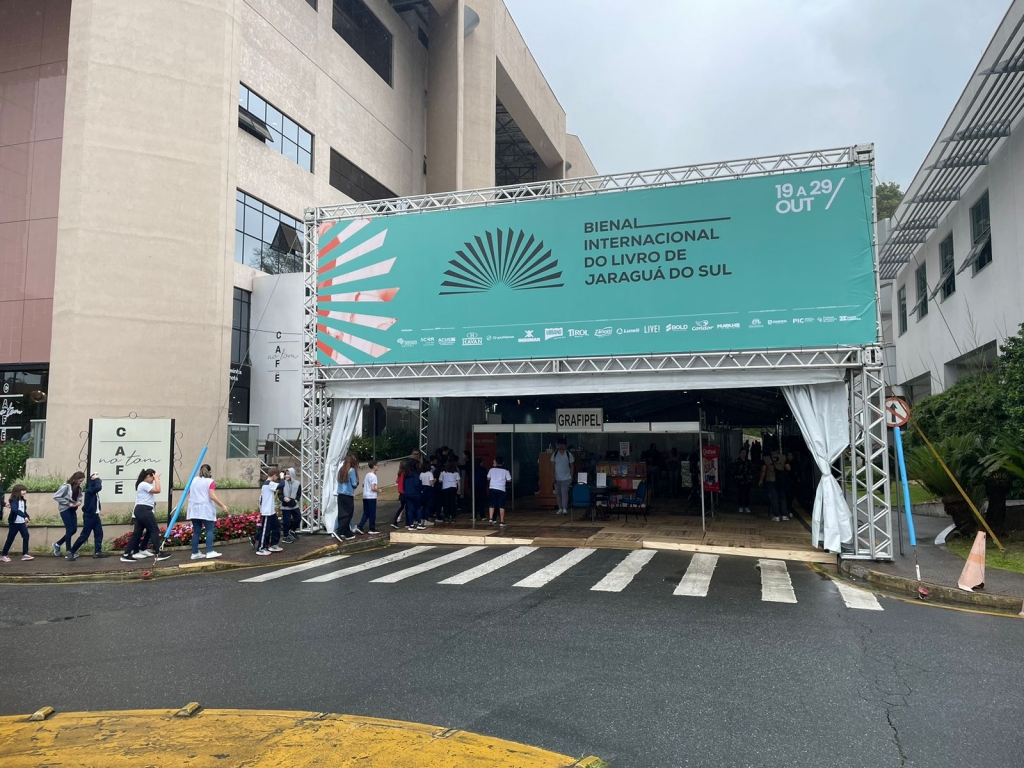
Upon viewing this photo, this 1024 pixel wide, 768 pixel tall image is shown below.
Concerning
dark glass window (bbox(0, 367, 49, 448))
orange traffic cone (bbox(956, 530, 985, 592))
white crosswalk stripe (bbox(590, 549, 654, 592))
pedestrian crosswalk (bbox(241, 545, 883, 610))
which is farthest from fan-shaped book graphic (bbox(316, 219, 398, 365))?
dark glass window (bbox(0, 367, 49, 448))

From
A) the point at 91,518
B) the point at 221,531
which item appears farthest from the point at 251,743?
the point at 221,531

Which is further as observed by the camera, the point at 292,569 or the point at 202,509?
the point at 202,509

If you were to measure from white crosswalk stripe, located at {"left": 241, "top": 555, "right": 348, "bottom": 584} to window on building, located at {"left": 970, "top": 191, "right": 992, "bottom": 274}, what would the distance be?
18.9m

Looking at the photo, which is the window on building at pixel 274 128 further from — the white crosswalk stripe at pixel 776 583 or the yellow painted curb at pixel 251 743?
the yellow painted curb at pixel 251 743

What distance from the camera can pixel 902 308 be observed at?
32.9 metres

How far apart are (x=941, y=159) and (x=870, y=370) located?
419 inches

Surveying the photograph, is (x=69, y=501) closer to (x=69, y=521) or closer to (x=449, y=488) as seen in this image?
(x=69, y=521)

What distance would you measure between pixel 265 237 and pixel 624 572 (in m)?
18.8

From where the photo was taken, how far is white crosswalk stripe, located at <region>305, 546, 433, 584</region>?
1143 cm

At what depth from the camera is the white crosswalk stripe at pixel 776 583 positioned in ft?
31.1

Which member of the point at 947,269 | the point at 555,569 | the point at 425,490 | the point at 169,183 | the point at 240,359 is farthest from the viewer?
the point at 240,359

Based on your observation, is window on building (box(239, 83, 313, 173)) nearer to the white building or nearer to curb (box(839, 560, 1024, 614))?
the white building

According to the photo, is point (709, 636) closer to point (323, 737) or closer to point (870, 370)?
point (323, 737)

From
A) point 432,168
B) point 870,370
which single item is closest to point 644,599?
point 870,370
